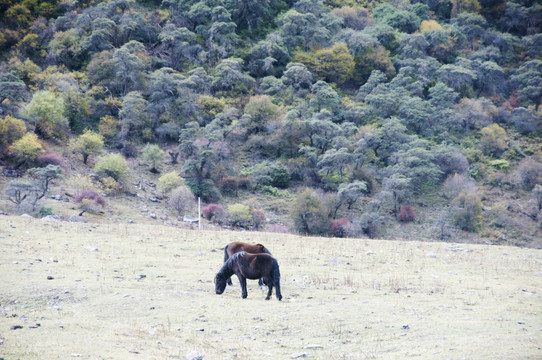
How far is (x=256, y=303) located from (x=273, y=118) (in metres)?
40.8

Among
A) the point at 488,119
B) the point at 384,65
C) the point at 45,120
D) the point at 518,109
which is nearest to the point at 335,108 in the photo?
the point at 384,65

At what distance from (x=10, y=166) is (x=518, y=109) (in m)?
51.7

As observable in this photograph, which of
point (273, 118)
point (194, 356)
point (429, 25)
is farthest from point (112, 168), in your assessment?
point (429, 25)

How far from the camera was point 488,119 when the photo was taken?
5672cm

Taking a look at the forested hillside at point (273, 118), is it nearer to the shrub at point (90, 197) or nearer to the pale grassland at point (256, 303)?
the shrub at point (90, 197)

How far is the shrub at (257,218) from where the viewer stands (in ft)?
Result: 129

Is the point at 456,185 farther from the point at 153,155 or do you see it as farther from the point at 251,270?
the point at 251,270

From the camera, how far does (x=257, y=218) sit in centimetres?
3966

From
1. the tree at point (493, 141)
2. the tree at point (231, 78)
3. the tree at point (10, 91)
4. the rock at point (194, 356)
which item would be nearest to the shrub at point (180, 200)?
the tree at point (10, 91)

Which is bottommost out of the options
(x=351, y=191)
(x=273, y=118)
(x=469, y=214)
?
(x=469, y=214)

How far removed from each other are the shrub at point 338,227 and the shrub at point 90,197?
669 inches

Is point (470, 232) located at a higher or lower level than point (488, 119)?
lower

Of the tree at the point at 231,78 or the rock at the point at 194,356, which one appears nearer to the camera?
the rock at the point at 194,356

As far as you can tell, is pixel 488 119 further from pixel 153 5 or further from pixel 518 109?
pixel 153 5
